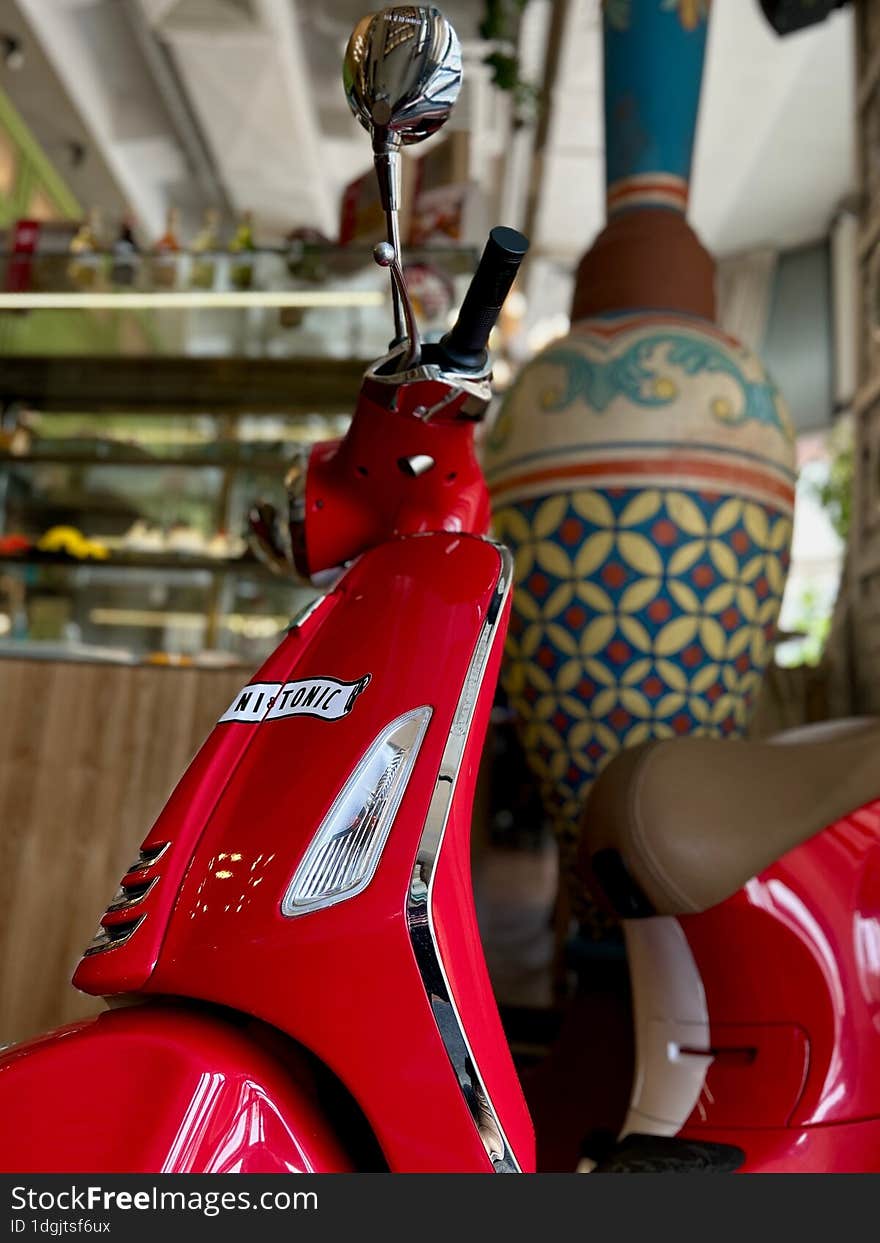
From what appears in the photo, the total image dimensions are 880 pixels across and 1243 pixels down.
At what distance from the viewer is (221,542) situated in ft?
6.05

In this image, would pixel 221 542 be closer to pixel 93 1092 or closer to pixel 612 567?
pixel 612 567

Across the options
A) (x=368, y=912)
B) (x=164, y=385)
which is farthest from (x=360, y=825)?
(x=164, y=385)

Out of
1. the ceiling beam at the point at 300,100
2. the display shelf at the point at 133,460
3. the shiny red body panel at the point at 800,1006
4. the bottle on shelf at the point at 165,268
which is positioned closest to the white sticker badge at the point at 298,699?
the shiny red body panel at the point at 800,1006

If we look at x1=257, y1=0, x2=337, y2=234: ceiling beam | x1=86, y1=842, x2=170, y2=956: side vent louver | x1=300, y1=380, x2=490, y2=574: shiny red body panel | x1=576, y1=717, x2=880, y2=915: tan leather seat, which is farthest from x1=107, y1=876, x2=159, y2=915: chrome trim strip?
x1=257, y1=0, x2=337, y2=234: ceiling beam

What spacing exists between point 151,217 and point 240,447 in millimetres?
4648

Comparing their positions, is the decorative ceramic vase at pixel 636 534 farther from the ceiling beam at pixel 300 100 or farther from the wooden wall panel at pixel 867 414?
the ceiling beam at pixel 300 100

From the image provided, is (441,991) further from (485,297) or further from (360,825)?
(485,297)

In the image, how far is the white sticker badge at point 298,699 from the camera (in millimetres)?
541

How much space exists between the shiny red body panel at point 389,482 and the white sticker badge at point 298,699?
128 millimetres

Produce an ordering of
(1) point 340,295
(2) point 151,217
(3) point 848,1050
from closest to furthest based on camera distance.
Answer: (3) point 848,1050
(1) point 340,295
(2) point 151,217

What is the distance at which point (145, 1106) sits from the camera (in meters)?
0.43

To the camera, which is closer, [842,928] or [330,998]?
[330,998]

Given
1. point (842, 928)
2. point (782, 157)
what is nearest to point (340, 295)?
point (842, 928)

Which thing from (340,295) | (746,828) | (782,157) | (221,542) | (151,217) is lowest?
(746,828)
